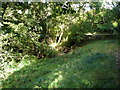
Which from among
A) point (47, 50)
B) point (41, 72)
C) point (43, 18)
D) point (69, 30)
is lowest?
point (41, 72)

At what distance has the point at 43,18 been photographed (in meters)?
7.28

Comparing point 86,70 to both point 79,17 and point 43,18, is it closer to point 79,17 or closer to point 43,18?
point 43,18

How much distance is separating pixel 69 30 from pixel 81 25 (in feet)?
3.68

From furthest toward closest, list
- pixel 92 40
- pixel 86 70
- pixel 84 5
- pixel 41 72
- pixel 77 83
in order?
pixel 92 40 → pixel 84 5 → pixel 41 72 → pixel 86 70 → pixel 77 83

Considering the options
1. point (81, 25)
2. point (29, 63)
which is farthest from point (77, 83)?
point (81, 25)

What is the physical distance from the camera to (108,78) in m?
4.02

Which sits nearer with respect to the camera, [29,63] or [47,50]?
[29,63]

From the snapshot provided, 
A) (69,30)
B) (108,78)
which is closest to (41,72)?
(108,78)

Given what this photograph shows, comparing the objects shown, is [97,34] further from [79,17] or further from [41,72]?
[41,72]

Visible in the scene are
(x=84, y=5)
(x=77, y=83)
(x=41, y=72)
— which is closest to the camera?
(x=77, y=83)

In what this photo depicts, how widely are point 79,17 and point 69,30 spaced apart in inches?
56.8

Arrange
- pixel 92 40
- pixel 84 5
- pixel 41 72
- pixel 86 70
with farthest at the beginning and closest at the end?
pixel 92 40 < pixel 84 5 < pixel 41 72 < pixel 86 70

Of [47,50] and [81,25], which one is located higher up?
[81,25]

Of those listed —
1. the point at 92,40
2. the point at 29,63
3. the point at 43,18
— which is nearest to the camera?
the point at 29,63
